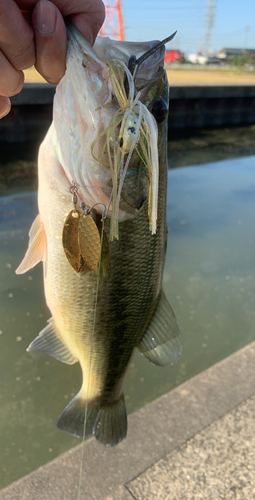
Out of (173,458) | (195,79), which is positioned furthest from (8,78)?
(195,79)

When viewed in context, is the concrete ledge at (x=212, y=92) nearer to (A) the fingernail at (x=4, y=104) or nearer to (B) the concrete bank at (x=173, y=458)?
(B) the concrete bank at (x=173, y=458)

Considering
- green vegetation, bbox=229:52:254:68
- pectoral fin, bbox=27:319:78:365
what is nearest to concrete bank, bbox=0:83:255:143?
pectoral fin, bbox=27:319:78:365

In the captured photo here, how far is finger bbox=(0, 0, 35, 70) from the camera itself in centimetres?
82

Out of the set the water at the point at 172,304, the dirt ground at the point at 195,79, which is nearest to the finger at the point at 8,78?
the water at the point at 172,304

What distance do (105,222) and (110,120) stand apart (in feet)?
1.05

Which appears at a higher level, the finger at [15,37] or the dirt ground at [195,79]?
the finger at [15,37]

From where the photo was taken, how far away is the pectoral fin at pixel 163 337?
1.51m

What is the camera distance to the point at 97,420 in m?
1.63

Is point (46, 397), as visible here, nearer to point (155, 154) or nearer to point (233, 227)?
point (155, 154)

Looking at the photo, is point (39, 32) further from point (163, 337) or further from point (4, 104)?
point (163, 337)

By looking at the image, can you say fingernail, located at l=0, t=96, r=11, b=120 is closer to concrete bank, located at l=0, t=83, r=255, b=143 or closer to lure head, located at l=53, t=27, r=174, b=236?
lure head, located at l=53, t=27, r=174, b=236

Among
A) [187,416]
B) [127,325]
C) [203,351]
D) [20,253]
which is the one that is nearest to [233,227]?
[203,351]

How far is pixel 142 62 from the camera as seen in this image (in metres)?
1.06

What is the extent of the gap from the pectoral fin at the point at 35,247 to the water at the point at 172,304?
58.4 inches
